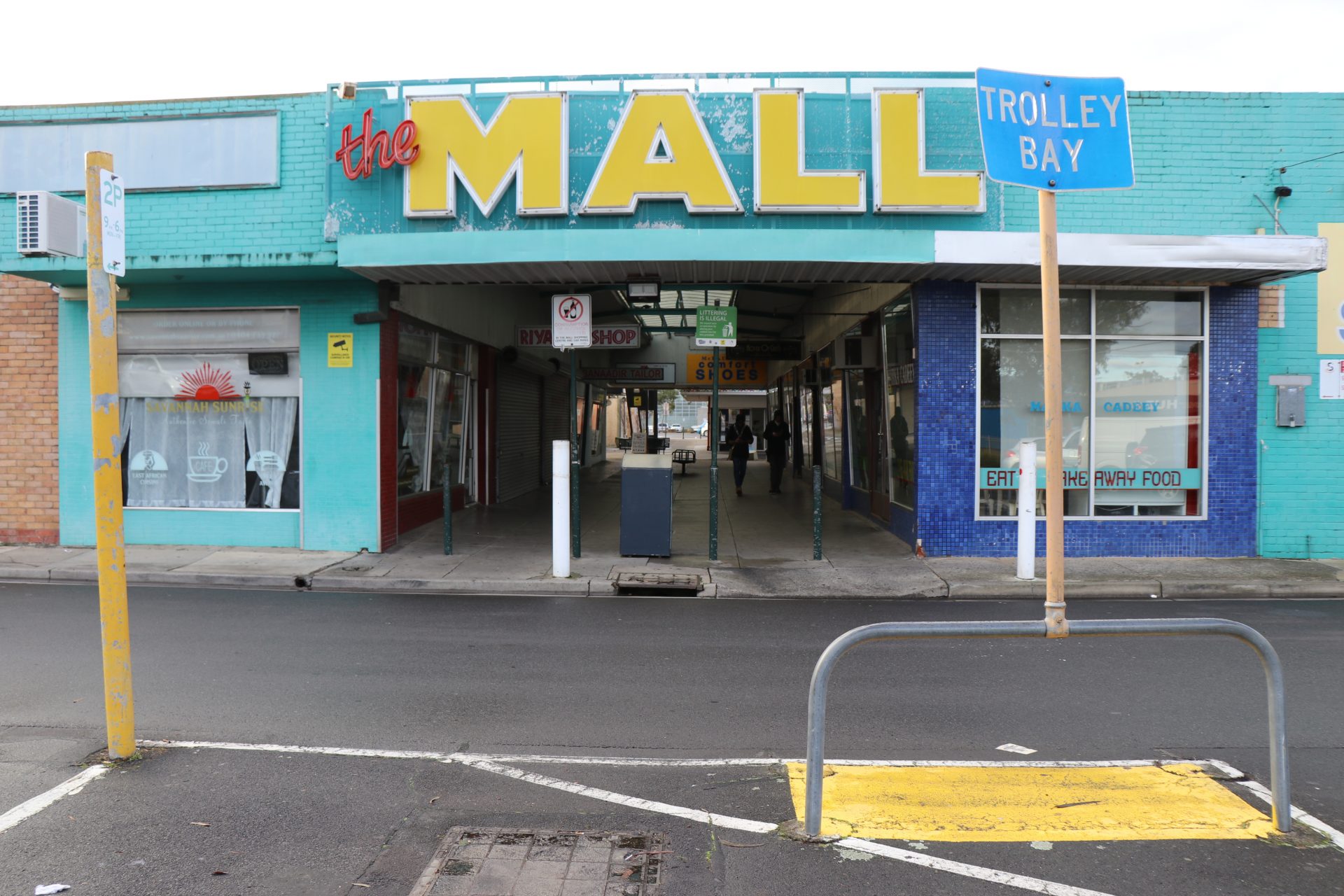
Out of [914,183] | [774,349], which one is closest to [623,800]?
[914,183]

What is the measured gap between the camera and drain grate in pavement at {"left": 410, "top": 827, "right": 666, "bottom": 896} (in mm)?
3262

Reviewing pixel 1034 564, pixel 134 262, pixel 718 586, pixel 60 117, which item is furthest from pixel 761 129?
pixel 60 117

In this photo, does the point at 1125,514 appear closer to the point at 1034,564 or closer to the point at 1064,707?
the point at 1034,564

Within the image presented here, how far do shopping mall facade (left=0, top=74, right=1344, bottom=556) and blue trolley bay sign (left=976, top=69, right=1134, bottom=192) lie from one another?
5806 mm

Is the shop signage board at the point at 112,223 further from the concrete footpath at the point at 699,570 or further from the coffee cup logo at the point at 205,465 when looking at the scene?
the coffee cup logo at the point at 205,465

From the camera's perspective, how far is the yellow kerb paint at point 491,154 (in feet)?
35.3

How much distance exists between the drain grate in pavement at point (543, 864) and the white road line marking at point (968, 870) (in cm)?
89

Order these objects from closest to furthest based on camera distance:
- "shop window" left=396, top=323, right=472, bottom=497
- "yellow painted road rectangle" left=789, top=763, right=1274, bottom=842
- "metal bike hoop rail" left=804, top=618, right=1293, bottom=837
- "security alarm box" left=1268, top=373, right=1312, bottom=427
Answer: "metal bike hoop rail" left=804, top=618, right=1293, bottom=837
"yellow painted road rectangle" left=789, top=763, right=1274, bottom=842
"security alarm box" left=1268, top=373, right=1312, bottom=427
"shop window" left=396, top=323, right=472, bottom=497

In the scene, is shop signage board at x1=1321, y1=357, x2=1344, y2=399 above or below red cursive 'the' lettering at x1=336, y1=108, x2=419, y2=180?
below

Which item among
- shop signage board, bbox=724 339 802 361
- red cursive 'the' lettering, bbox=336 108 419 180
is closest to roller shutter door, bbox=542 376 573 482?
shop signage board, bbox=724 339 802 361

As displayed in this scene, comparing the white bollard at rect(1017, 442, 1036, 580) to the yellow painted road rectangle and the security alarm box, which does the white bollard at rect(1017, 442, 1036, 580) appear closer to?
the security alarm box

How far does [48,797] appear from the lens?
13.5ft

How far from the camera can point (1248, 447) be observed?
11.3 m

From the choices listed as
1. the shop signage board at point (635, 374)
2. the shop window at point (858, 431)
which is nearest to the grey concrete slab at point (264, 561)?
the shop window at point (858, 431)
